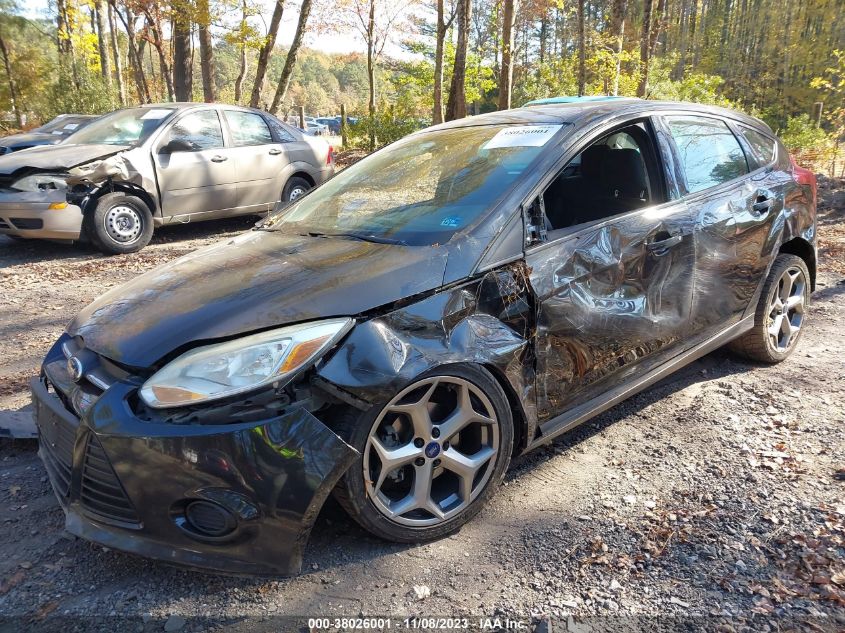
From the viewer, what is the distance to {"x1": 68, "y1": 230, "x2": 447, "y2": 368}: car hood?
2207mm

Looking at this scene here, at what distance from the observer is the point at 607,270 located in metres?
2.88

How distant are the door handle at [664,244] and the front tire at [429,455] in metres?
1.18

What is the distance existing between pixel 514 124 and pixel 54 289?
4924 millimetres

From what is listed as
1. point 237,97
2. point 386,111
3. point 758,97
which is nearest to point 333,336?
point 386,111

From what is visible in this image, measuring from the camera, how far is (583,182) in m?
3.24

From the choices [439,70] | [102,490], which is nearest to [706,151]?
[102,490]

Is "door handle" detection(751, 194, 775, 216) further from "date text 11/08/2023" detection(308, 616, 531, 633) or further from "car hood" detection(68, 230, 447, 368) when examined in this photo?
"date text 11/08/2023" detection(308, 616, 531, 633)

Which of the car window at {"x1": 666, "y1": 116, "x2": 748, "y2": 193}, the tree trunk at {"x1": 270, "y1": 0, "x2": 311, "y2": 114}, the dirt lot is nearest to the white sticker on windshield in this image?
the dirt lot

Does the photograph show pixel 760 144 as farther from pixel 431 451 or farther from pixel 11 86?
pixel 11 86

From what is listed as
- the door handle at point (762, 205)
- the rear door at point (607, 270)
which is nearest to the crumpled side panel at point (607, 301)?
the rear door at point (607, 270)

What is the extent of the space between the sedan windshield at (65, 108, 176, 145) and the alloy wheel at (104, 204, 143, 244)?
2.75 ft

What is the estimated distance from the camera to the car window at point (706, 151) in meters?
3.41

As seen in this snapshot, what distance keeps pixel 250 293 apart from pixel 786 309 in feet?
11.4

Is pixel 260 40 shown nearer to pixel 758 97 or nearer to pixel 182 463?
pixel 182 463
